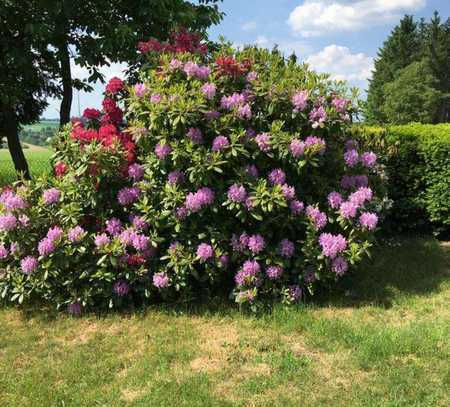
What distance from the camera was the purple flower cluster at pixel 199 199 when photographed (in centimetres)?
462

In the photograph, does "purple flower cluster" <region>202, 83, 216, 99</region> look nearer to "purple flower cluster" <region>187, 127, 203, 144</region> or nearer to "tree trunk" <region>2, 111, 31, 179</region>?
"purple flower cluster" <region>187, 127, 203, 144</region>

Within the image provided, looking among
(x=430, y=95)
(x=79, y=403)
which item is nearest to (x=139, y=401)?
(x=79, y=403)

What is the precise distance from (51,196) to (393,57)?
6104 centimetres

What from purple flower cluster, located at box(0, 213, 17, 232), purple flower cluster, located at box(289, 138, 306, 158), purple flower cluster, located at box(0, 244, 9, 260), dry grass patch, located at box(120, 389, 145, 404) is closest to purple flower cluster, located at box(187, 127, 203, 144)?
purple flower cluster, located at box(289, 138, 306, 158)

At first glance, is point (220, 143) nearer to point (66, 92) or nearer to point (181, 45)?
point (181, 45)

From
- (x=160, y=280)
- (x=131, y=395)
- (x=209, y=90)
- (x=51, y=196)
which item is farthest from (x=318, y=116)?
(x=131, y=395)

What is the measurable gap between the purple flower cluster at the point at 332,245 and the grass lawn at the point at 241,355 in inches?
21.7

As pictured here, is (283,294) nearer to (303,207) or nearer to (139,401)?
(303,207)

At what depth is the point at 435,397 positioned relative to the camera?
3299 mm

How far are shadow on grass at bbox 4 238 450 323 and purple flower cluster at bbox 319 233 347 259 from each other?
55cm

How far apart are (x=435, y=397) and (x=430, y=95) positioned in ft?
168

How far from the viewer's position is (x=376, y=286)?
5375 millimetres

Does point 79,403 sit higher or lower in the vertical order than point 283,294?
lower

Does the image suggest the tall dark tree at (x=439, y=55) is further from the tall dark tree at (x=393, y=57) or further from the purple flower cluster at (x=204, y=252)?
the purple flower cluster at (x=204, y=252)
